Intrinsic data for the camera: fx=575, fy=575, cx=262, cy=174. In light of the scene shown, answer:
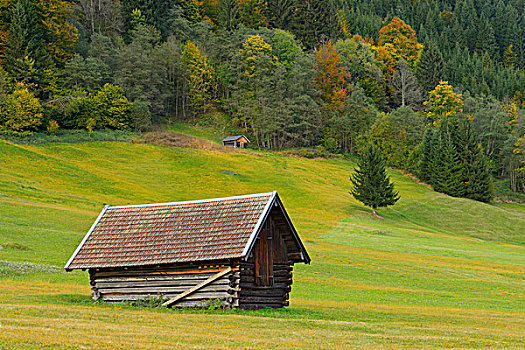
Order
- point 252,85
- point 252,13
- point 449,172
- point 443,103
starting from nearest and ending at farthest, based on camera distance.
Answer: point 449,172 → point 252,85 → point 443,103 → point 252,13

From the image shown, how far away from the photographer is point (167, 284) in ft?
78.9

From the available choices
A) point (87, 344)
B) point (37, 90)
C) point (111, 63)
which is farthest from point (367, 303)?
point (111, 63)

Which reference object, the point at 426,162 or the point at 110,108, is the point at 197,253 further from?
the point at 426,162

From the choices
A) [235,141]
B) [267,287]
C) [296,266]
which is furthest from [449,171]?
[267,287]

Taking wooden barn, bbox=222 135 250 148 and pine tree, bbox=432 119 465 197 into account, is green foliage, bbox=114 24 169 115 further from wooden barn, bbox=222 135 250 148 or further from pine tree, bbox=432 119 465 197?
pine tree, bbox=432 119 465 197

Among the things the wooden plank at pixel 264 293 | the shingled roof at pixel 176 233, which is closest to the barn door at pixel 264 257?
the wooden plank at pixel 264 293

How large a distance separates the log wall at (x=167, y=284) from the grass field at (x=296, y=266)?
88 cm

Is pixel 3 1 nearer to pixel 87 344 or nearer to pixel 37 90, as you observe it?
pixel 37 90

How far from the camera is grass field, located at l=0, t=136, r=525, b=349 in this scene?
56.6 ft

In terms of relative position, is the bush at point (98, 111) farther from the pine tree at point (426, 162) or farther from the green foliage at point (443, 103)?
the green foliage at point (443, 103)

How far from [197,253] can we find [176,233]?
1.98 m

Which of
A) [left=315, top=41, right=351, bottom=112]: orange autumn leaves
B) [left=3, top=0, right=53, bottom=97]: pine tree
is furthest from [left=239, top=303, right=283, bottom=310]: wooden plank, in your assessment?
[left=315, top=41, right=351, bottom=112]: orange autumn leaves

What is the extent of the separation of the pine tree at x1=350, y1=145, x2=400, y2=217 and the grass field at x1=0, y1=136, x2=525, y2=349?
283 cm

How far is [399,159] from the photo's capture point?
11700 centimetres
